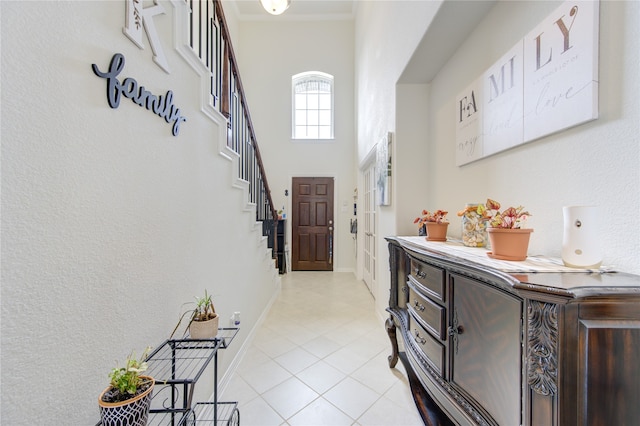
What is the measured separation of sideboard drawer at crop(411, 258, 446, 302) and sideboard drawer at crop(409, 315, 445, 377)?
0.75 feet

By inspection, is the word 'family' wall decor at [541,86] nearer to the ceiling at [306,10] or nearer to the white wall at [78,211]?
the white wall at [78,211]

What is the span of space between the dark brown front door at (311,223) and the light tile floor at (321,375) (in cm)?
226

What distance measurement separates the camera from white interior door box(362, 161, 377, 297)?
378 cm

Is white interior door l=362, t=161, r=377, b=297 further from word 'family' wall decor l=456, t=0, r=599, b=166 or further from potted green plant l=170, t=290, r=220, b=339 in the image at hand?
potted green plant l=170, t=290, r=220, b=339

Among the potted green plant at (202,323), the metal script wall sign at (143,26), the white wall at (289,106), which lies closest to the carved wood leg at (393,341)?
the potted green plant at (202,323)

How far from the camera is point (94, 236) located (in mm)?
887

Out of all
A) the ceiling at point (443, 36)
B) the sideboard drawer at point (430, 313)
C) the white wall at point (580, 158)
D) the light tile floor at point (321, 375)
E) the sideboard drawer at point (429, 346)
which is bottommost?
the light tile floor at point (321, 375)

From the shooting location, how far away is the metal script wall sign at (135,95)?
938mm

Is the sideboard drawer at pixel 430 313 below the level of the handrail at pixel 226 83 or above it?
below

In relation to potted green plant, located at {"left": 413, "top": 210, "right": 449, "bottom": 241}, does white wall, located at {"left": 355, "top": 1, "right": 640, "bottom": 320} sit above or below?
above

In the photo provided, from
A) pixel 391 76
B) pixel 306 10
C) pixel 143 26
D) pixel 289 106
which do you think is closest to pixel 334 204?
pixel 289 106

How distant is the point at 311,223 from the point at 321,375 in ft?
12.4

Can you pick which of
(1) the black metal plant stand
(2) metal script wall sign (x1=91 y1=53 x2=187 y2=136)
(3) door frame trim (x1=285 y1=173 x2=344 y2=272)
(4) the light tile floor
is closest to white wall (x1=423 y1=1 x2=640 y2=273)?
(4) the light tile floor

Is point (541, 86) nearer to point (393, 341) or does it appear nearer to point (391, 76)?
point (391, 76)
